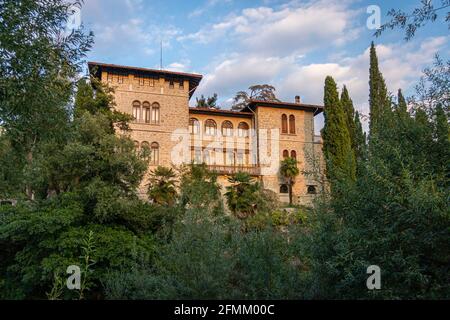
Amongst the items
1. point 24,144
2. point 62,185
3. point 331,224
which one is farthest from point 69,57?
point 62,185

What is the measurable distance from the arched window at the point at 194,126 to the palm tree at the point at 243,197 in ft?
30.4

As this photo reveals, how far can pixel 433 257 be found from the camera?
11.6 ft

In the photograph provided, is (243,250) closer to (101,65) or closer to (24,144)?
(24,144)

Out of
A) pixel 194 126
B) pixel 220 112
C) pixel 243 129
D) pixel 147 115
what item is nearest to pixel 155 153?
pixel 147 115

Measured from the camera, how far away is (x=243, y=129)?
29.4 m

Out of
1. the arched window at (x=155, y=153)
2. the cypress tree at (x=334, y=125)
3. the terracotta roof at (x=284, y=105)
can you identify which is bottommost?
the arched window at (x=155, y=153)

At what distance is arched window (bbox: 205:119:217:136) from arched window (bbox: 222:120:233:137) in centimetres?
70

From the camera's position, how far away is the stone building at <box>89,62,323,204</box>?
25484 millimetres

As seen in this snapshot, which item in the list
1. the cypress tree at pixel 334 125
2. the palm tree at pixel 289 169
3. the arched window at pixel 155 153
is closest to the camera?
the arched window at pixel 155 153

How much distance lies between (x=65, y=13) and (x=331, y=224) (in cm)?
462

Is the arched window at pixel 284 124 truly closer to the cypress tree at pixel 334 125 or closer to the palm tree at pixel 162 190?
the cypress tree at pixel 334 125

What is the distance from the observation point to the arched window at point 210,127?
2817cm

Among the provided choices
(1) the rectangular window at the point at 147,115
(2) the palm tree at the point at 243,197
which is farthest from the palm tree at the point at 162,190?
(1) the rectangular window at the point at 147,115

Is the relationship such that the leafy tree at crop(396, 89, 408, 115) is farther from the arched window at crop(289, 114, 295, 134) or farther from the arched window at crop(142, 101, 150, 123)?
the arched window at crop(289, 114, 295, 134)
